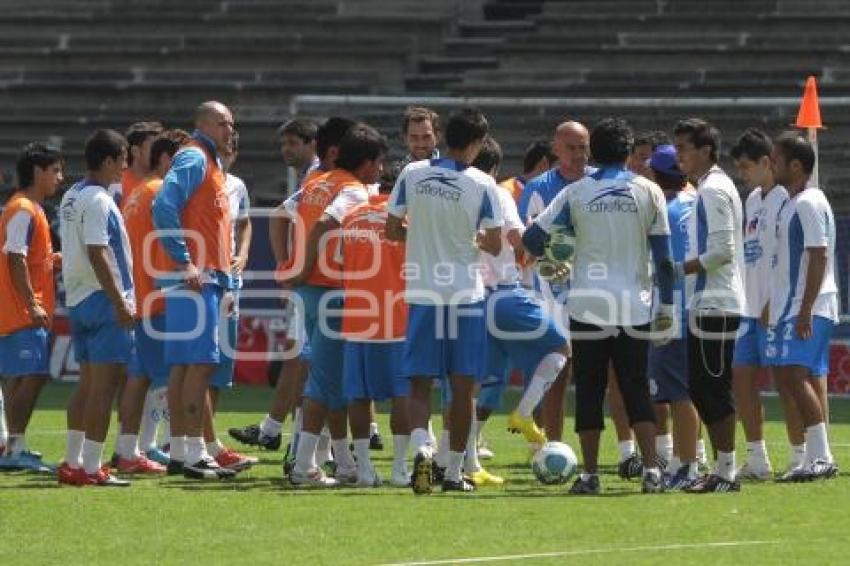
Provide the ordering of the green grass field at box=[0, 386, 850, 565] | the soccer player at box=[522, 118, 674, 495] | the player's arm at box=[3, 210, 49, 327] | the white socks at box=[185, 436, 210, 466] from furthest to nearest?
1. the player's arm at box=[3, 210, 49, 327]
2. the white socks at box=[185, 436, 210, 466]
3. the soccer player at box=[522, 118, 674, 495]
4. the green grass field at box=[0, 386, 850, 565]

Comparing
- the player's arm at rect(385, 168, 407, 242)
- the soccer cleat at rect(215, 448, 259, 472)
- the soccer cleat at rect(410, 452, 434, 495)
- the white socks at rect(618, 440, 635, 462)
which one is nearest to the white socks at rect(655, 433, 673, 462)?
the white socks at rect(618, 440, 635, 462)

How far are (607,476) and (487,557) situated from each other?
14.6 ft

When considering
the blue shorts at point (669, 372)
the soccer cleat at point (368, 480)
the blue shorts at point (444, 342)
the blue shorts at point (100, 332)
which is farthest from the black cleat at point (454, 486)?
the blue shorts at point (100, 332)

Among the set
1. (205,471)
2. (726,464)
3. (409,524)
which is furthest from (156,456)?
(409,524)

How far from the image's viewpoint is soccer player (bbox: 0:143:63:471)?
15742mm

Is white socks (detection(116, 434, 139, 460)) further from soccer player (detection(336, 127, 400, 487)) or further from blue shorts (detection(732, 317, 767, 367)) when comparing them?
blue shorts (detection(732, 317, 767, 367))

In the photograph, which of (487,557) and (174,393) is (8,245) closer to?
(174,393)

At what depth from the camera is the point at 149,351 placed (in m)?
15.6

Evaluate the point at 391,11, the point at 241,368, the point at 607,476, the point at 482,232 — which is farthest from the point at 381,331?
the point at 391,11

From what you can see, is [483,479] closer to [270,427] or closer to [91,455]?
[91,455]

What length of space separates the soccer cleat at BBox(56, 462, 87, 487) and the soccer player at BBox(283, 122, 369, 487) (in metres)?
1.25

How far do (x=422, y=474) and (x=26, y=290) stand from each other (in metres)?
3.65

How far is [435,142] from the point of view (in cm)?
1507

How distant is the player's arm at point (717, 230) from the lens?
44.7ft
